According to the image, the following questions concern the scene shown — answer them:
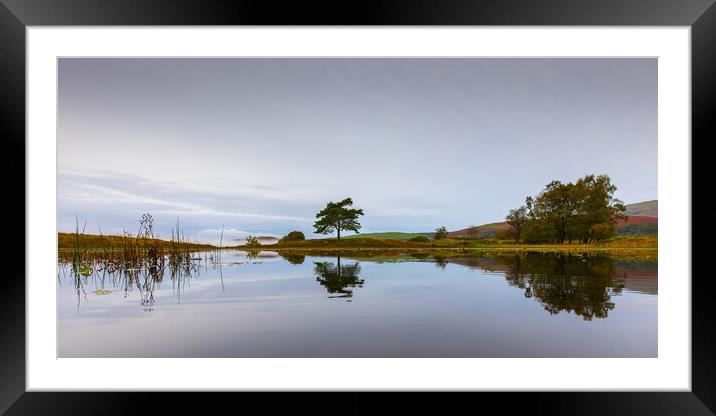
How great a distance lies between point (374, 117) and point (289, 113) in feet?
4.86

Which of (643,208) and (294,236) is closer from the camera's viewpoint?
(643,208)

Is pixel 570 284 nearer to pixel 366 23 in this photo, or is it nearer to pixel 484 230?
pixel 366 23

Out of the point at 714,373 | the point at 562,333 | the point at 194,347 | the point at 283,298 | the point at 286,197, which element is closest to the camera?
the point at 714,373

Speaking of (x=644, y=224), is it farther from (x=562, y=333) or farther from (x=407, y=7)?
(x=407, y=7)

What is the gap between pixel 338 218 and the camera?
1044 centimetres

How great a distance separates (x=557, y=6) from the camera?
1.95 metres

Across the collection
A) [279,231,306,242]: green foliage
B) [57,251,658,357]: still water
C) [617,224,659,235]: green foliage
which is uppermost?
[617,224,659,235]: green foliage

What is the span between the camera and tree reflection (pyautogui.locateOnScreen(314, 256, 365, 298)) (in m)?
5.37

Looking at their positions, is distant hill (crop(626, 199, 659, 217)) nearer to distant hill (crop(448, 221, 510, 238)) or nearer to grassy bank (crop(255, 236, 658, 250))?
grassy bank (crop(255, 236, 658, 250))

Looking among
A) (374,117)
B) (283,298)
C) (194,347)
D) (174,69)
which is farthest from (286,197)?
(194,347)

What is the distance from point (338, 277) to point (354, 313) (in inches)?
80.9

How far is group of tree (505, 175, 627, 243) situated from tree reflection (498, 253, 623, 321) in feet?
6.53

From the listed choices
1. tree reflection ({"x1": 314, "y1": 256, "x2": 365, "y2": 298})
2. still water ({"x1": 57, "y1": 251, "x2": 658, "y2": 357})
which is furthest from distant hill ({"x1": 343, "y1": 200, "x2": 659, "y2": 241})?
tree reflection ({"x1": 314, "y1": 256, "x2": 365, "y2": 298})

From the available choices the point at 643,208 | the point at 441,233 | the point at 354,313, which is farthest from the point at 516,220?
the point at 354,313
